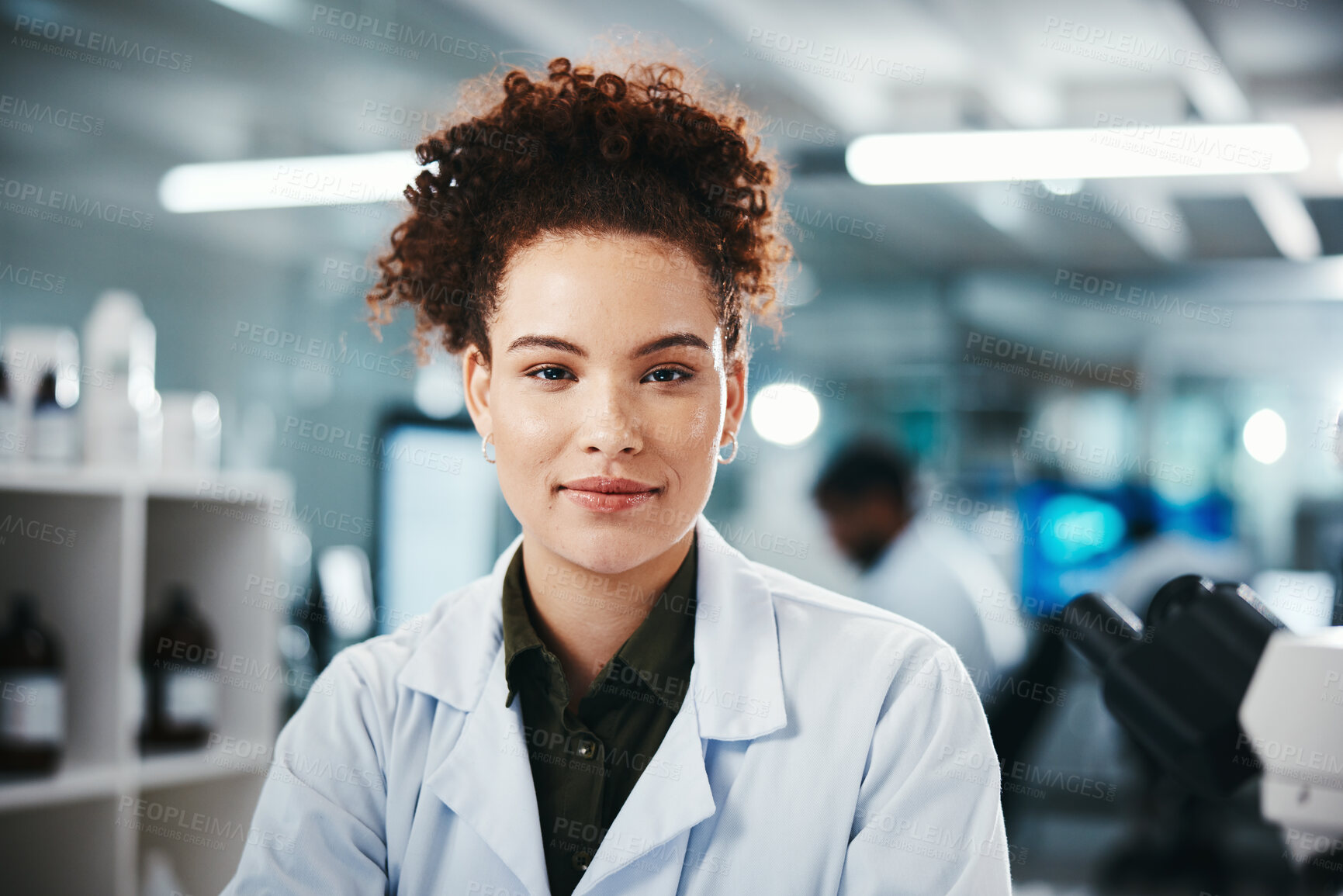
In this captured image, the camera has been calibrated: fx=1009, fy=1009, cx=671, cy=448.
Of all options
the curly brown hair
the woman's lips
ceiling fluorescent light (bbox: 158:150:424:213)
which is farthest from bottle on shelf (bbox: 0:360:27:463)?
ceiling fluorescent light (bbox: 158:150:424:213)

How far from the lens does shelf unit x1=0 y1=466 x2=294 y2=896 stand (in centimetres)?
175

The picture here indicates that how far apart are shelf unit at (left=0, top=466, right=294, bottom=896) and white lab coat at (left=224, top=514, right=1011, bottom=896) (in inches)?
33.1

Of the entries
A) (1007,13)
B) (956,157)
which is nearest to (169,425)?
(956,157)

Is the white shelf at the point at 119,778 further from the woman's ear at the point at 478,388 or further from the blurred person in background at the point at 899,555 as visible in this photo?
the blurred person in background at the point at 899,555

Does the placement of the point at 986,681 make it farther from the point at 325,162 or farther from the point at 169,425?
the point at 325,162

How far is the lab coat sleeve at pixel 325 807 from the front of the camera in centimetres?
106

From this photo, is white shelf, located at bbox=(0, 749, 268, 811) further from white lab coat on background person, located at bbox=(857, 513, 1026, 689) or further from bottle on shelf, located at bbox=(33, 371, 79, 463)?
white lab coat on background person, located at bbox=(857, 513, 1026, 689)

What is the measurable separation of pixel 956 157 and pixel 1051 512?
3432mm

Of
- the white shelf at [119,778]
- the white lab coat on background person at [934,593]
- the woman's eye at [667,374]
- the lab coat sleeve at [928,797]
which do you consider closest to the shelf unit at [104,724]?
the white shelf at [119,778]

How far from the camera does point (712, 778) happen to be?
1068mm

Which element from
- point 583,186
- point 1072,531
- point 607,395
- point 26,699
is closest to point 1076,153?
point 583,186

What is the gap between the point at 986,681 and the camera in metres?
2.89

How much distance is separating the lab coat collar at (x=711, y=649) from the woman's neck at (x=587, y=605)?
5 centimetres

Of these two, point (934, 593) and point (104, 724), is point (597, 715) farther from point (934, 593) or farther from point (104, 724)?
point (934, 593)
